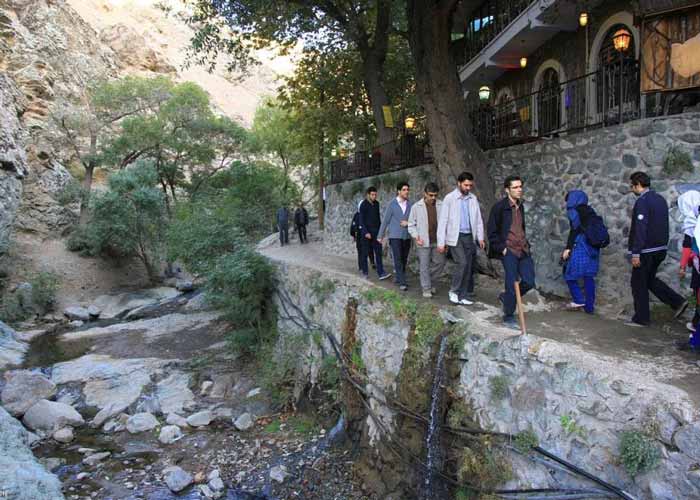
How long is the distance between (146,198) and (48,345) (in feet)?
28.0

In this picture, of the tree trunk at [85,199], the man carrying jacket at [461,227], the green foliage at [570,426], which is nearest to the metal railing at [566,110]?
the man carrying jacket at [461,227]

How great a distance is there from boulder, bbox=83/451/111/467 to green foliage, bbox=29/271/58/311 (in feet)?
40.5

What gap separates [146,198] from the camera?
791 inches

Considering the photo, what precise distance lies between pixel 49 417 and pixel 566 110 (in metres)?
11.3

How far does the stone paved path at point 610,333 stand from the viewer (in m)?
3.87

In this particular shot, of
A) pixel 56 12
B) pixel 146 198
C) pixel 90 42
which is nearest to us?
pixel 146 198

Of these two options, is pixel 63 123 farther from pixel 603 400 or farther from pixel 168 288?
pixel 603 400

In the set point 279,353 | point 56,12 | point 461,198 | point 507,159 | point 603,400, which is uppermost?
point 56,12

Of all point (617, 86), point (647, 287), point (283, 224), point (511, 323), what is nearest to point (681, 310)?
point (647, 287)

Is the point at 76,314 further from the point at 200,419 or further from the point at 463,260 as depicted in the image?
the point at 463,260

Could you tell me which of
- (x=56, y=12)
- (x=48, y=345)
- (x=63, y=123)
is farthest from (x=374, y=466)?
(x=56, y=12)

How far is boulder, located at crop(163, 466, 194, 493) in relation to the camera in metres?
6.39

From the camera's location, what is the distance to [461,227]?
622cm

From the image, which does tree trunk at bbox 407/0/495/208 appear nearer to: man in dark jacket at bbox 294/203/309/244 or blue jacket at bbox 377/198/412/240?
blue jacket at bbox 377/198/412/240
